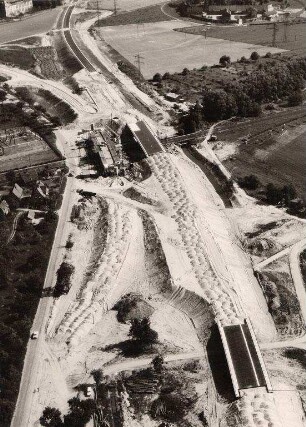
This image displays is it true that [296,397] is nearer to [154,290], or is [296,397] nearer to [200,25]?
Answer: [154,290]

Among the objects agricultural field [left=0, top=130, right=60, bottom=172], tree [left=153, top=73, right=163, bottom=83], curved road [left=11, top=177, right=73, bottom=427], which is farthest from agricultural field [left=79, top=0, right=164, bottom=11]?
curved road [left=11, top=177, right=73, bottom=427]

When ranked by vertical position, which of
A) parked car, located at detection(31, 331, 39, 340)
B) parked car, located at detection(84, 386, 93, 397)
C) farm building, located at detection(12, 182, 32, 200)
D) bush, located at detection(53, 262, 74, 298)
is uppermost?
farm building, located at detection(12, 182, 32, 200)

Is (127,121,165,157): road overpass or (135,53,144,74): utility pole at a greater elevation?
(135,53,144,74): utility pole

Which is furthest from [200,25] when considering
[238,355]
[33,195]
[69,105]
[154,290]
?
[238,355]

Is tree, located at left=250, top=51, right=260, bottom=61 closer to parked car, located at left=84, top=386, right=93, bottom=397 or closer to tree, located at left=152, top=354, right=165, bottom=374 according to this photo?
tree, located at left=152, top=354, right=165, bottom=374

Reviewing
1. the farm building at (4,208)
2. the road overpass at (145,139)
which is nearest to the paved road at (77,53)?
the road overpass at (145,139)

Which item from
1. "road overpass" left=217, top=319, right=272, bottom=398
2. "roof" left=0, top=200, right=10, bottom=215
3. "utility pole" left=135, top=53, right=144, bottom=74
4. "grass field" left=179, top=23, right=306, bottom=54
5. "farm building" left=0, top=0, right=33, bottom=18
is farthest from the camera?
"farm building" left=0, top=0, right=33, bottom=18

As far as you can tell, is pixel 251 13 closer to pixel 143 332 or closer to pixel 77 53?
pixel 77 53
